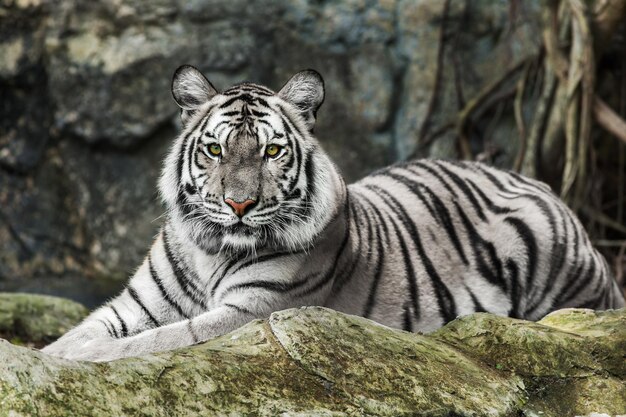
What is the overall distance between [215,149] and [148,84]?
3892 mm

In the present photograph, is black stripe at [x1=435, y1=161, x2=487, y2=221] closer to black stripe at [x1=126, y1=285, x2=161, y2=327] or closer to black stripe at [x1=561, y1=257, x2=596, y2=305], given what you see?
black stripe at [x1=561, y1=257, x2=596, y2=305]

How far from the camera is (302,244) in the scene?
3705 millimetres

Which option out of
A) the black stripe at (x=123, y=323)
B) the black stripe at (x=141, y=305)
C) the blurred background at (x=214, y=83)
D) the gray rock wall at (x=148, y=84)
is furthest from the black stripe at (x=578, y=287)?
the gray rock wall at (x=148, y=84)

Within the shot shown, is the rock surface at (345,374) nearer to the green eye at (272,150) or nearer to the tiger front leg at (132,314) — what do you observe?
the green eye at (272,150)

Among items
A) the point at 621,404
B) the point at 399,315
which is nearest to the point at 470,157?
the point at 399,315

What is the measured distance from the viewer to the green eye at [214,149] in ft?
11.9

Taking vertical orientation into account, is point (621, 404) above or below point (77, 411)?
below

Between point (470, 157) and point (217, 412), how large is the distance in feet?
18.1

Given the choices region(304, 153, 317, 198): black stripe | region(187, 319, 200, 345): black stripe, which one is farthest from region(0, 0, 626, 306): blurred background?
region(187, 319, 200, 345): black stripe

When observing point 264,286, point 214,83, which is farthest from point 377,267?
point 214,83

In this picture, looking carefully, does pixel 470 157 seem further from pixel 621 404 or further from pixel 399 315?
pixel 621 404

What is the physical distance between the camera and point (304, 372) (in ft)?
8.22

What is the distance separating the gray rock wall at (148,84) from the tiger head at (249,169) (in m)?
3.55

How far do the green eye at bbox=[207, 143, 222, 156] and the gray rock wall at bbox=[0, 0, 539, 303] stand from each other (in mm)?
3818
